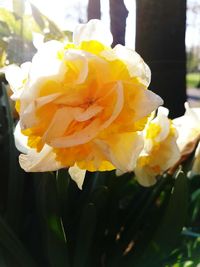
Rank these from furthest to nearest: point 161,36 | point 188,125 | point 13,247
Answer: point 161,36 < point 188,125 < point 13,247

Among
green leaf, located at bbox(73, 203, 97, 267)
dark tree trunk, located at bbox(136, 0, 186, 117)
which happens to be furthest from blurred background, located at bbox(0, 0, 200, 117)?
green leaf, located at bbox(73, 203, 97, 267)

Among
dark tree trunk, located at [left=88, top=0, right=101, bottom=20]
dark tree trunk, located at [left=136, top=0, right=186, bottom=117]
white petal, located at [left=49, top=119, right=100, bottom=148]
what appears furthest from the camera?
dark tree trunk, located at [left=136, top=0, right=186, bottom=117]

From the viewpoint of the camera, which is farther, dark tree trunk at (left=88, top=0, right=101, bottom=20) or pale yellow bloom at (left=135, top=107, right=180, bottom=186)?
dark tree trunk at (left=88, top=0, right=101, bottom=20)

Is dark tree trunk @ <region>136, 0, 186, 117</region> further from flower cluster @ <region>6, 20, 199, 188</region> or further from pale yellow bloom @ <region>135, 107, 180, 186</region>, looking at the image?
flower cluster @ <region>6, 20, 199, 188</region>

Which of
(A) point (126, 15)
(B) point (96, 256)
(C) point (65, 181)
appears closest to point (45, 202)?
(C) point (65, 181)

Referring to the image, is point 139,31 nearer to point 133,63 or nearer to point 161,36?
point 161,36

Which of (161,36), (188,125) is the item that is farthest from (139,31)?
(188,125)

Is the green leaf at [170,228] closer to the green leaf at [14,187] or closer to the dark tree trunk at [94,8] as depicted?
the green leaf at [14,187]
